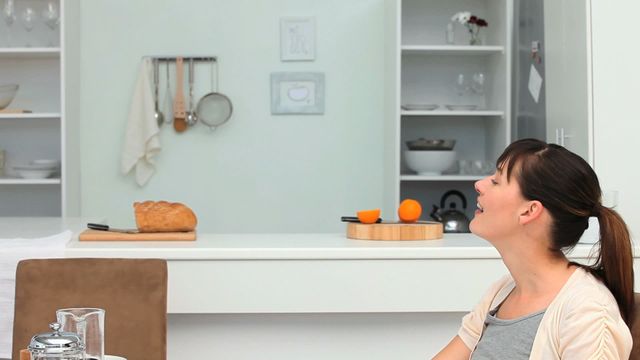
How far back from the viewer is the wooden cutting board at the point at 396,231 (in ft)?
8.51

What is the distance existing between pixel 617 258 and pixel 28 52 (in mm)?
3766

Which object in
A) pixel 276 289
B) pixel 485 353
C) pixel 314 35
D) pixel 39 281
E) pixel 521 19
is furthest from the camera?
pixel 314 35

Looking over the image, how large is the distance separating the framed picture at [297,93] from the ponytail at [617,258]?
347 cm

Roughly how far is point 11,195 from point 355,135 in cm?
192

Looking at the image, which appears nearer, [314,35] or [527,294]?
[527,294]

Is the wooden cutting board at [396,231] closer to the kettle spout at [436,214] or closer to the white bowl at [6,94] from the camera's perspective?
the kettle spout at [436,214]

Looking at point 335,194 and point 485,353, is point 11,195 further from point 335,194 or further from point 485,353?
point 485,353

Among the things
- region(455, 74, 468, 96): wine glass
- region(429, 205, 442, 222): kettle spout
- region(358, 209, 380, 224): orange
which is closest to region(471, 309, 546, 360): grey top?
region(358, 209, 380, 224): orange

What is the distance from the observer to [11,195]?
4938 mm

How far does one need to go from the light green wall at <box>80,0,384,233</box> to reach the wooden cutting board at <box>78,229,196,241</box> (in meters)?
2.34

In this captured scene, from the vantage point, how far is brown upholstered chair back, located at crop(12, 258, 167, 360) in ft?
6.60

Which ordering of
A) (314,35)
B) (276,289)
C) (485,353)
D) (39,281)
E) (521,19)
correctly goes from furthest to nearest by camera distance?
(314,35), (521,19), (276,289), (39,281), (485,353)

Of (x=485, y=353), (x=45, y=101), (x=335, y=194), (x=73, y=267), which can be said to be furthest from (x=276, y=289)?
(x=45, y=101)

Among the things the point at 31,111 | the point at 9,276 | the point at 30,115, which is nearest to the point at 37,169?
the point at 30,115
